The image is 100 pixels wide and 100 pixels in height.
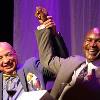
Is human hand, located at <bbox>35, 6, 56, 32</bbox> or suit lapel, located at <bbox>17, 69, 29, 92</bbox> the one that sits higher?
human hand, located at <bbox>35, 6, 56, 32</bbox>

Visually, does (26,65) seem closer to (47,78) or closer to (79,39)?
(47,78)

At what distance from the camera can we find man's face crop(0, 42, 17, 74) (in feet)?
6.19

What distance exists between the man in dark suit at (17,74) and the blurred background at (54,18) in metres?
0.58

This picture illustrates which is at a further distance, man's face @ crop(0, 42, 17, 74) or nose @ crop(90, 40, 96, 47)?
man's face @ crop(0, 42, 17, 74)

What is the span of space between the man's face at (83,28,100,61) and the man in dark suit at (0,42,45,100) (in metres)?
0.30

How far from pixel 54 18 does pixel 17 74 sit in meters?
0.78

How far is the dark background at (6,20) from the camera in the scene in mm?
2697

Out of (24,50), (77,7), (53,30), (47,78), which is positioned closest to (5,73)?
(47,78)

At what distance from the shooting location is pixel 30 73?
1.80 m

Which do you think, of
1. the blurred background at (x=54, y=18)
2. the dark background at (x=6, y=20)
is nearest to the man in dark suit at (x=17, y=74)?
the blurred background at (x=54, y=18)

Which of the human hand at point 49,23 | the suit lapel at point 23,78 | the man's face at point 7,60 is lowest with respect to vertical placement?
the suit lapel at point 23,78

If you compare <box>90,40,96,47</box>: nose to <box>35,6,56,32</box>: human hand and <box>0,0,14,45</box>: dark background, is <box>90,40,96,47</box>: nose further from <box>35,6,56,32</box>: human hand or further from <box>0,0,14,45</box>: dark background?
<box>0,0,14,45</box>: dark background

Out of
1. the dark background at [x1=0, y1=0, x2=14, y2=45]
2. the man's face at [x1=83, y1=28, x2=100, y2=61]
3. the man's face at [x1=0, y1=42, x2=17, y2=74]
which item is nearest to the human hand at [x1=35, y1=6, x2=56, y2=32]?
the man's face at [x1=83, y1=28, x2=100, y2=61]

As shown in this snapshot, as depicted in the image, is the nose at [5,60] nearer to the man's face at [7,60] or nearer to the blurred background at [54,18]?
the man's face at [7,60]
